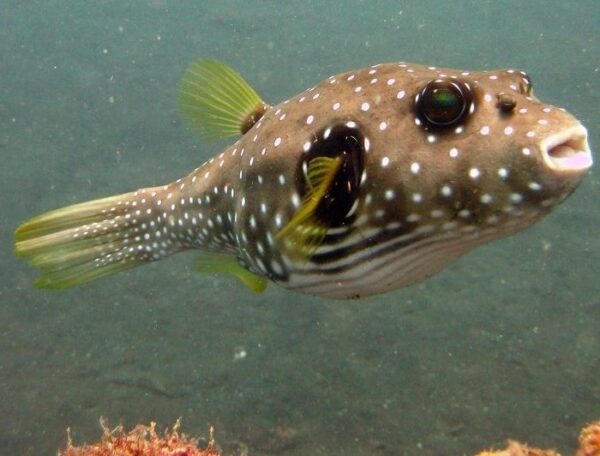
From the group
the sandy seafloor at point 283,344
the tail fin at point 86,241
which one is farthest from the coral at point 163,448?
the sandy seafloor at point 283,344

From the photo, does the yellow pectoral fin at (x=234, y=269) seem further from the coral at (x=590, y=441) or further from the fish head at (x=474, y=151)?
the coral at (x=590, y=441)

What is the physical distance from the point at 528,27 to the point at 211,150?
67.7 feet

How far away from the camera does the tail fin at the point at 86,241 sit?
3863 millimetres

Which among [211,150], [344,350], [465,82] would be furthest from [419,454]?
[211,150]

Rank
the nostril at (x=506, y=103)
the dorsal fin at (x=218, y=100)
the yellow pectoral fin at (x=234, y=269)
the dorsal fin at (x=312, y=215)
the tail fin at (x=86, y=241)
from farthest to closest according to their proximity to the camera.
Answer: the yellow pectoral fin at (x=234, y=269) → the tail fin at (x=86, y=241) → the dorsal fin at (x=218, y=100) → the dorsal fin at (x=312, y=215) → the nostril at (x=506, y=103)

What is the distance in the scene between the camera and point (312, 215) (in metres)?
2.73

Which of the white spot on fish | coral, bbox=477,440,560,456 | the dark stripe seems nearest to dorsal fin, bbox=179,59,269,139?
the dark stripe

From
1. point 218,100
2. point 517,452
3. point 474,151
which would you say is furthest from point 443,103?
point 517,452

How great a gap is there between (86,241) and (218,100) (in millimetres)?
1310

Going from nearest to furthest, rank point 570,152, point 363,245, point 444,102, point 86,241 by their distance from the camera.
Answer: point 570,152
point 444,102
point 363,245
point 86,241

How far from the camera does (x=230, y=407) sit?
895cm

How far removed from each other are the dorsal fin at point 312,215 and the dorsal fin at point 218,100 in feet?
3.60

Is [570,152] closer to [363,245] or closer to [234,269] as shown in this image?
[363,245]

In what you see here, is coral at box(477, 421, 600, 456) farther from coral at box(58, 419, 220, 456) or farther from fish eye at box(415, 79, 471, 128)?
fish eye at box(415, 79, 471, 128)
